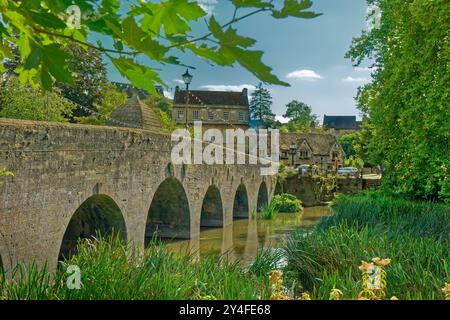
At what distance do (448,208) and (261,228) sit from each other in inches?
421

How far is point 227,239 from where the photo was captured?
1845 centimetres

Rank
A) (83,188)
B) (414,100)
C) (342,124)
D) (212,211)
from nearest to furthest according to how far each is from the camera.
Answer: (83,188), (414,100), (212,211), (342,124)

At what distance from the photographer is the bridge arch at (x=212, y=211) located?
21.1 metres

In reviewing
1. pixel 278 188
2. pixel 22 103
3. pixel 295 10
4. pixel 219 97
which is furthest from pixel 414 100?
pixel 219 97

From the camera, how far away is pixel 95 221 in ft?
41.0

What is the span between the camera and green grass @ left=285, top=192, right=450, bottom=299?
230 inches

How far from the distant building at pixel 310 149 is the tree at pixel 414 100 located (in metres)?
33.7

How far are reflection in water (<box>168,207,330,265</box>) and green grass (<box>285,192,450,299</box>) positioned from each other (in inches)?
163

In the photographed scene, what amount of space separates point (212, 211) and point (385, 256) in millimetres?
14263

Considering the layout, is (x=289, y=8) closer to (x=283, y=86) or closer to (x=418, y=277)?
(x=283, y=86)

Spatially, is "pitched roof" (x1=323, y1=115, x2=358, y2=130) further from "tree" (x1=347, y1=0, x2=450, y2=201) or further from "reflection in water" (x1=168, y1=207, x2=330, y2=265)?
"tree" (x1=347, y1=0, x2=450, y2=201)

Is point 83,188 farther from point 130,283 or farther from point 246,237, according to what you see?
point 246,237

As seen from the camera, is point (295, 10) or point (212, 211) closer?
point (295, 10)

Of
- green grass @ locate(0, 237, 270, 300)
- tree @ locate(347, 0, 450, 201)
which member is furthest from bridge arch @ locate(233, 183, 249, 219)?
green grass @ locate(0, 237, 270, 300)
